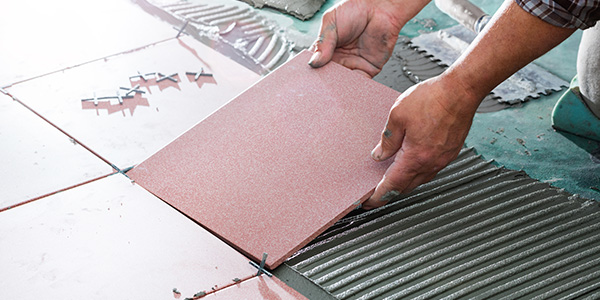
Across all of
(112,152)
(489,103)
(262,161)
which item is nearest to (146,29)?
(112,152)

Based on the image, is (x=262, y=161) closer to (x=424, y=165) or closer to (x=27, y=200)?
(x=424, y=165)

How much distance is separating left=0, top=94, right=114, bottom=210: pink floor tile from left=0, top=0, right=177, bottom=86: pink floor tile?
385mm

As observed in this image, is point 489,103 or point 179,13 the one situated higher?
point 179,13

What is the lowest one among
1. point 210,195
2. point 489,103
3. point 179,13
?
point 489,103

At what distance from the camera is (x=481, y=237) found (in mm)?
1919

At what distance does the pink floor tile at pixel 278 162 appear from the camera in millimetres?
1868

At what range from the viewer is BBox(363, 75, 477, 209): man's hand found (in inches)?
72.8

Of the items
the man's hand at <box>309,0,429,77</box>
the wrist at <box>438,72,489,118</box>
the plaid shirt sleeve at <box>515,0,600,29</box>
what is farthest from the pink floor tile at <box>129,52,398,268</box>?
the plaid shirt sleeve at <box>515,0,600,29</box>

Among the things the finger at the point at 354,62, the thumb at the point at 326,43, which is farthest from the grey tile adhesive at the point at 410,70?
the thumb at the point at 326,43

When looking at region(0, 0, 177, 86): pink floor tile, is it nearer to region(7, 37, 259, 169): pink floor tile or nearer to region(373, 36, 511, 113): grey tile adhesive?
region(7, 37, 259, 169): pink floor tile

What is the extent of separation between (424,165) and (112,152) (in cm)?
112

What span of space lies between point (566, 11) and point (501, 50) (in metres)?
0.21

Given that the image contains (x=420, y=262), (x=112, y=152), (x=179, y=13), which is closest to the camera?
(x=420, y=262)

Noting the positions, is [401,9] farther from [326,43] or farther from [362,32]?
[326,43]
